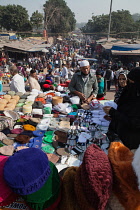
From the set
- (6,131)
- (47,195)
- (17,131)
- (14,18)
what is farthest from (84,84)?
(14,18)

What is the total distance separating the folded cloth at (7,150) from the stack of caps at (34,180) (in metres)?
1.12

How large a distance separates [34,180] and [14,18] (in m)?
41.0

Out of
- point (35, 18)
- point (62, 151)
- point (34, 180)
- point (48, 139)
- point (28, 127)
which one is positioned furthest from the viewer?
point (35, 18)

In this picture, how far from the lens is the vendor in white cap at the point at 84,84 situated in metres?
3.09

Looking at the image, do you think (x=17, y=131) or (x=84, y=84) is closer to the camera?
(x=17, y=131)

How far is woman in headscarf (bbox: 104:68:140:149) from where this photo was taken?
4.87 feet

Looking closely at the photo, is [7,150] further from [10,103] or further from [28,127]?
[10,103]

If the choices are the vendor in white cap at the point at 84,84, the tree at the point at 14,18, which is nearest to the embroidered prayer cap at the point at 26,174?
the vendor in white cap at the point at 84,84

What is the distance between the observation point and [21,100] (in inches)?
119

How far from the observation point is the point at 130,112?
1.51 metres

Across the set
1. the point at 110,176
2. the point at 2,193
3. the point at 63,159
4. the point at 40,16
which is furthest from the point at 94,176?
the point at 40,16

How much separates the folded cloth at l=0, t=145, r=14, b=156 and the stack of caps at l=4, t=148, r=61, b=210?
1117 mm

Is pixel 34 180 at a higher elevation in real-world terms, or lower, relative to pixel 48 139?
higher

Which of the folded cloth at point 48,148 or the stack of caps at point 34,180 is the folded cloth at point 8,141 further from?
the stack of caps at point 34,180
